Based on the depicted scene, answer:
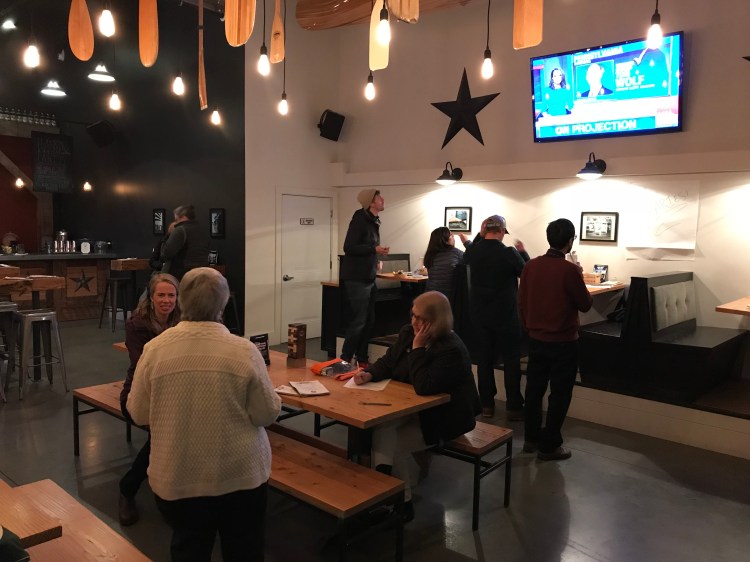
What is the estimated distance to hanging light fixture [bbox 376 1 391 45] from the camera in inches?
101

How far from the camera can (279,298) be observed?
767cm

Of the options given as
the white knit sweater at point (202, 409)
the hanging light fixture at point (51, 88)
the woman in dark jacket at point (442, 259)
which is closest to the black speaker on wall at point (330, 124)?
the woman in dark jacket at point (442, 259)

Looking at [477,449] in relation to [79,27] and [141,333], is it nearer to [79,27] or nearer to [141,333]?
[141,333]

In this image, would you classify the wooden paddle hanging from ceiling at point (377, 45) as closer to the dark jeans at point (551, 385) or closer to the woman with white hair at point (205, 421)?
the woman with white hair at point (205, 421)

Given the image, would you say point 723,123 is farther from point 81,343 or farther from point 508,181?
point 81,343

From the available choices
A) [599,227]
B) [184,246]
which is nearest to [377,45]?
[599,227]

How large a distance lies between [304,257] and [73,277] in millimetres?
3929

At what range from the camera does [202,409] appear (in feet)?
6.39

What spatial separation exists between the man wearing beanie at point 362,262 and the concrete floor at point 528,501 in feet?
4.33

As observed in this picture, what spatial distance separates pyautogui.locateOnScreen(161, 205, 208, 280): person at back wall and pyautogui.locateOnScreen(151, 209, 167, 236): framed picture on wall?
7.14 ft

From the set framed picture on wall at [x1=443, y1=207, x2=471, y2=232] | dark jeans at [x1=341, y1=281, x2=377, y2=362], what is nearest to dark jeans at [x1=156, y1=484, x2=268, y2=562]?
dark jeans at [x1=341, y1=281, x2=377, y2=362]

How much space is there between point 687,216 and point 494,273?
86.8 inches

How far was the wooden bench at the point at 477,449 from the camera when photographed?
313 centimetres

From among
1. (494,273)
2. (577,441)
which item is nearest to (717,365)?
(577,441)
